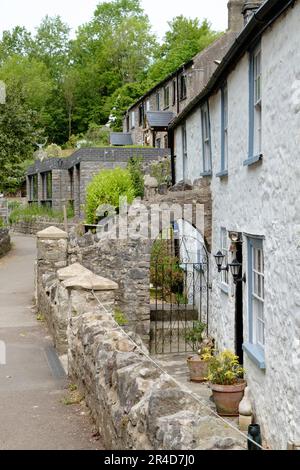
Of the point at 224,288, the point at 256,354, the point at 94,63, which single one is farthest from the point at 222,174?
the point at 94,63

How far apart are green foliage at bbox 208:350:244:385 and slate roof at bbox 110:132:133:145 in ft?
132

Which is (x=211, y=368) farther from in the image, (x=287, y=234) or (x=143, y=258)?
(x=143, y=258)

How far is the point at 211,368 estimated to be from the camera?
11070 millimetres

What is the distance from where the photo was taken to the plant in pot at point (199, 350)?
520 inches

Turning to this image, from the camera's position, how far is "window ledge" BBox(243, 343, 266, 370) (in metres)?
9.55

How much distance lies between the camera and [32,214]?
1736 inches

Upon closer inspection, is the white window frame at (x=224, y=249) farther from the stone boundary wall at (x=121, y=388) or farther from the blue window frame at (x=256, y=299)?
the stone boundary wall at (x=121, y=388)

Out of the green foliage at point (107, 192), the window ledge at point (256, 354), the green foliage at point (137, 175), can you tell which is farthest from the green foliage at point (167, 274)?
the window ledge at point (256, 354)

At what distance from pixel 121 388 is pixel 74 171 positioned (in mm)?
30124

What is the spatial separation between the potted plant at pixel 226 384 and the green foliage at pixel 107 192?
13410mm

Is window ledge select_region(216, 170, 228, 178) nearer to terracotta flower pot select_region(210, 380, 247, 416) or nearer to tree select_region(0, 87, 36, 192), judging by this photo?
terracotta flower pot select_region(210, 380, 247, 416)

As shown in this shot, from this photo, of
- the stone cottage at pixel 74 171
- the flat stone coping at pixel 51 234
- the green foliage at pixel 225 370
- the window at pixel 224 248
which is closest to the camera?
the green foliage at pixel 225 370

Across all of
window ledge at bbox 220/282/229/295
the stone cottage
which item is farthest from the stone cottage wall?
the stone cottage
